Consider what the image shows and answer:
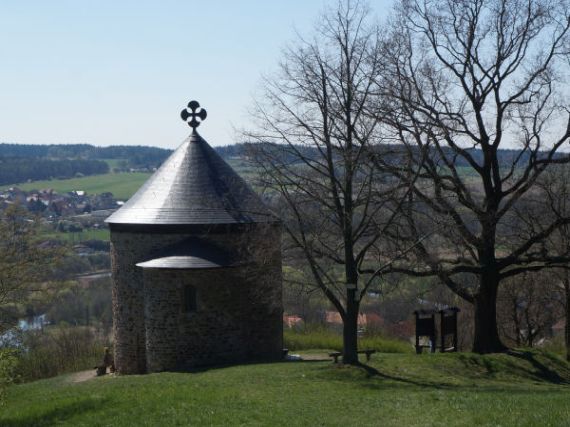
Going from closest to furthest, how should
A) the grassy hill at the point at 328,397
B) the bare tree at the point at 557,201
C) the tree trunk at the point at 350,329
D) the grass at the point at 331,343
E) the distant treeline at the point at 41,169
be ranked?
1. the grassy hill at the point at 328,397
2. the tree trunk at the point at 350,329
3. the bare tree at the point at 557,201
4. the grass at the point at 331,343
5. the distant treeline at the point at 41,169

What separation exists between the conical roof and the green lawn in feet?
238

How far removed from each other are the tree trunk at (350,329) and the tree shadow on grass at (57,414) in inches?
267

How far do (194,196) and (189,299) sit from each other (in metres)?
3.12

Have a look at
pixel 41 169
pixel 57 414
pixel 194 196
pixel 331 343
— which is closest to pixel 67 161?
pixel 41 169

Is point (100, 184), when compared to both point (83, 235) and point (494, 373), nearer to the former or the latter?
point (83, 235)

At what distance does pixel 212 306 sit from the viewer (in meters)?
21.1

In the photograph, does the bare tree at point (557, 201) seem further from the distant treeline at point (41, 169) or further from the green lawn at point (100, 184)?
the distant treeline at point (41, 169)

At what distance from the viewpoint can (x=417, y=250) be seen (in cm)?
1981

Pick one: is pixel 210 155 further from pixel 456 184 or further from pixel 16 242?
pixel 16 242

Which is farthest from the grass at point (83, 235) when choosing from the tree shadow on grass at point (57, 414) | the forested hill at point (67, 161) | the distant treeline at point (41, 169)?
the tree shadow on grass at point (57, 414)

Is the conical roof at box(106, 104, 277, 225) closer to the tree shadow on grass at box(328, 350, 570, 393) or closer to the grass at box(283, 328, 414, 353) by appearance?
the tree shadow on grass at box(328, 350, 570, 393)

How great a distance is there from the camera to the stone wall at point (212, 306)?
68.9 ft

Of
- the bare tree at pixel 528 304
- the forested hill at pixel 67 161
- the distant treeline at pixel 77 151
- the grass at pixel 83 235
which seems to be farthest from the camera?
the distant treeline at pixel 77 151

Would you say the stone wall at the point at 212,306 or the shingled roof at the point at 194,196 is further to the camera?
the shingled roof at the point at 194,196
